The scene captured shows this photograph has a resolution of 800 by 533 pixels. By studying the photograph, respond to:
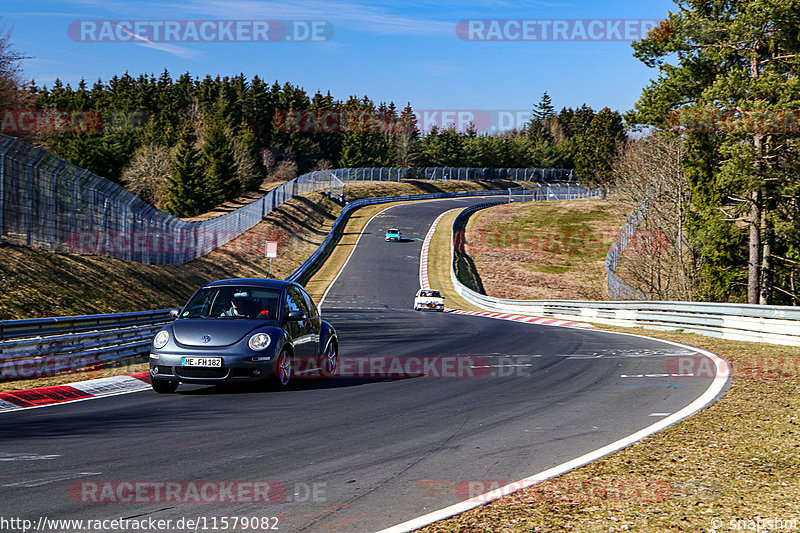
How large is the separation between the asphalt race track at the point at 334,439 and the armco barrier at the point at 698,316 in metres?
4.95

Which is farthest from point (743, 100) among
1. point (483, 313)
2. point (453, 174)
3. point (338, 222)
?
point (453, 174)

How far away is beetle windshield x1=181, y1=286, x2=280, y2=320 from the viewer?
35.8 feet

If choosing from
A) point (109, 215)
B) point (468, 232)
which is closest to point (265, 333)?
point (109, 215)

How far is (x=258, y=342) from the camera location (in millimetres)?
10023

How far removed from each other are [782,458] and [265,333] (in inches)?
252

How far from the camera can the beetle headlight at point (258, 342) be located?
995cm

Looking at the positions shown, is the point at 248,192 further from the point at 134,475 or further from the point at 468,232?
the point at 134,475

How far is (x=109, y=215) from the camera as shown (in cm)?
2664

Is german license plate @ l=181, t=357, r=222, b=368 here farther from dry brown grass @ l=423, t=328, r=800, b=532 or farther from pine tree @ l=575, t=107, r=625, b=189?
pine tree @ l=575, t=107, r=625, b=189

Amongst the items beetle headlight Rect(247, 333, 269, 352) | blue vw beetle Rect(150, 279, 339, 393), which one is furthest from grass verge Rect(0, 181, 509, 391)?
beetle headlight Rect(247, 333, 269, 352)

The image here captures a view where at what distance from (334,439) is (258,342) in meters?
3.15

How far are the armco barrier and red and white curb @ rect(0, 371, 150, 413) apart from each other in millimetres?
13552

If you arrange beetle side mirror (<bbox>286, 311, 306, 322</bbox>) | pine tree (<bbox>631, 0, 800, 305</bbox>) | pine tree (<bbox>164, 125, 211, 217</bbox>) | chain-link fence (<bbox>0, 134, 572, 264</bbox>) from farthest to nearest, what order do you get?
pine tree (<bbox>164, 125, 211, 217</bbox>)
pine tree (<bbox>631, 0, 800, 305</bbox>)
chain-link fence (<bbox>0, 134, 572, 264</bbox>)
beetle side mirror (<bbox>286, 311, 306, 322</bbox>)

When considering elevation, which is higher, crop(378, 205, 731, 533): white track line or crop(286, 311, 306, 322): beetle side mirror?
crop(286, 311, 306, 322): beetle side mirror
